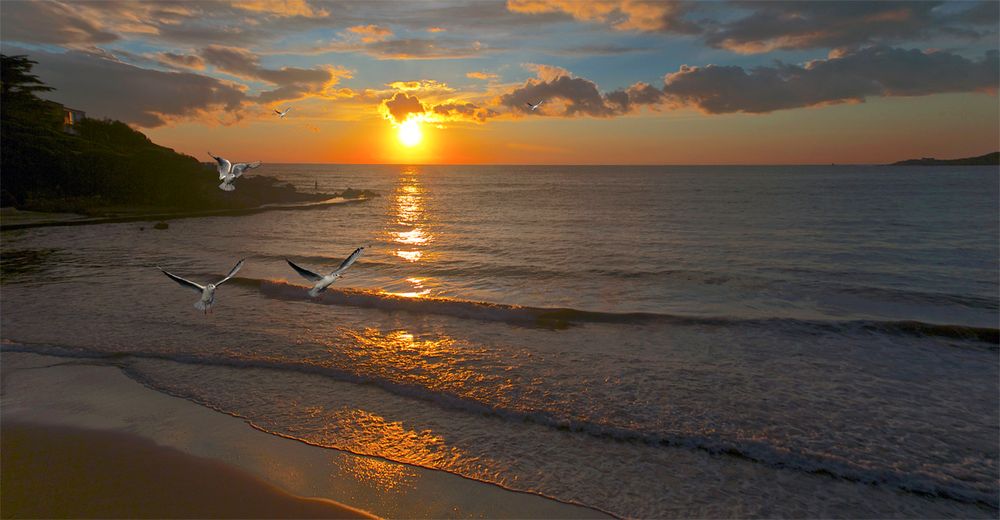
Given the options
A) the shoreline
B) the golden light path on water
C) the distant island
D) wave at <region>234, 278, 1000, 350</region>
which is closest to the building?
the distant island

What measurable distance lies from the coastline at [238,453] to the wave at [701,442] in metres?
0.84

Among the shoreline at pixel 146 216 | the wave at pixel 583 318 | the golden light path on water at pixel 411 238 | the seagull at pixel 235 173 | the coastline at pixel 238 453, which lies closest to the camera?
the coastline at pixel 238 453

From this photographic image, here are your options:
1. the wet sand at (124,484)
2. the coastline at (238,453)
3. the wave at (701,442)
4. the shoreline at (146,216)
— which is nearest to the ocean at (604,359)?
the wave at (701,442)

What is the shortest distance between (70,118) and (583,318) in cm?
9717

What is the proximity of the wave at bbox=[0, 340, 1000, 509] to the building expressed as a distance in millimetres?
84551

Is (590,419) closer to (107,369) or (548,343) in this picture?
(548,343)

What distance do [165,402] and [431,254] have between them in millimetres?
20788

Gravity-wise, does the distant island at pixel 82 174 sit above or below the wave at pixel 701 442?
above

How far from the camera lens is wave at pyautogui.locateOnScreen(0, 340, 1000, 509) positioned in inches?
300

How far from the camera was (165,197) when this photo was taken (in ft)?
195

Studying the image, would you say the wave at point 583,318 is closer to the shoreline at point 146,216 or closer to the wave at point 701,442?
the wave at point 701,442

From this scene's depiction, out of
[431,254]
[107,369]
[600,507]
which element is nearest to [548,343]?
[600,507]

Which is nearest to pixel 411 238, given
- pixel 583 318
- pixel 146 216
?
pixel 583 318

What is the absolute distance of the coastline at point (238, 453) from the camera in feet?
22.6
